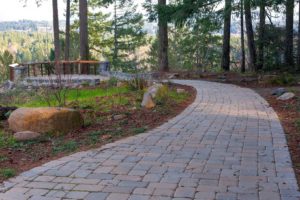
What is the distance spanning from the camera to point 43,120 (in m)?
6.39

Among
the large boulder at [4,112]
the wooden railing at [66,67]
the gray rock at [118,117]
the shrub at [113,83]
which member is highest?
the wooden railing at [66,67]

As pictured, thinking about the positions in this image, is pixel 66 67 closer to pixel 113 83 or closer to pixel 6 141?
pixel 113 83

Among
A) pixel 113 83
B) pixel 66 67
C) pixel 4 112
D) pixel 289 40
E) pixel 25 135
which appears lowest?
pixel 25 135

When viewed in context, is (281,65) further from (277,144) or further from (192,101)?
(277,144)

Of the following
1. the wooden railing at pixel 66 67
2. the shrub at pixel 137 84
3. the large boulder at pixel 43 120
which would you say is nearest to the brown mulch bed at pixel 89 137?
the large boulder at pixel 43 120

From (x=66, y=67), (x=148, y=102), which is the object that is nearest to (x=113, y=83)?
(x=148, y=102)

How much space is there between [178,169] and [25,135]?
257cm

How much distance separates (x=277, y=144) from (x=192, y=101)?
4.52 meters

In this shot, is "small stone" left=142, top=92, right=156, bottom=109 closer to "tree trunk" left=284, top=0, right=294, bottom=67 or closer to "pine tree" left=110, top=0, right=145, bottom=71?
"tree trunk" left=284, top=0, right=294, bottom=67

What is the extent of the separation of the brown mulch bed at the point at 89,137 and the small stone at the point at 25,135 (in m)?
0.15

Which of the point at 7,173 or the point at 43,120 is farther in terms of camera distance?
the point at 43,120

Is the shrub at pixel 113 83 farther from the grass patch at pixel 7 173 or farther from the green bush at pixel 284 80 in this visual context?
the grass patch at pixel 7 173

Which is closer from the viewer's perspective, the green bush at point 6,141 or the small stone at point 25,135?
the green bush at point 6,141

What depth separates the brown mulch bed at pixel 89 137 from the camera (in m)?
5.12
